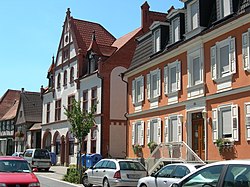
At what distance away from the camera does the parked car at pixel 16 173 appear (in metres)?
11.8

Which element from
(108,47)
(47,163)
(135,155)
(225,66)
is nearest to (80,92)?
(108,47)

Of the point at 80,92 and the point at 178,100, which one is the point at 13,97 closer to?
the point at 80,92

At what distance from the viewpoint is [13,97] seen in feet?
265

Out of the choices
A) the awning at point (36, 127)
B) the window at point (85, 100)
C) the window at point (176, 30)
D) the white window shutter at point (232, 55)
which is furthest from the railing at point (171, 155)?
the awning at point (36, 127)

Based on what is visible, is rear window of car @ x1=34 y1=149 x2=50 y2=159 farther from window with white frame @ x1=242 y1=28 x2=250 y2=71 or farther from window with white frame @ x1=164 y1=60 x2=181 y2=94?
window with white frame @ x1=242 y1=28 x2=250 y2=71

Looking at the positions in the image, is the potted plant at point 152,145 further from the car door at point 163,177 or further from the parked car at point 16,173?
the parked car at point 16,173

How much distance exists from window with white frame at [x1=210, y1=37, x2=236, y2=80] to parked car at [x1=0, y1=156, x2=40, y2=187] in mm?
9630

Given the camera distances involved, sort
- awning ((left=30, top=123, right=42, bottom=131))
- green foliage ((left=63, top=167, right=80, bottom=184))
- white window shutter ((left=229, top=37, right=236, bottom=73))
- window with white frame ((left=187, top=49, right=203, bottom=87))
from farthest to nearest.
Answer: awning ((left=30, top=123, right=42, bottom=131)), green foliage ((left=63, top=167, right=80, bottom=184)), window with white frame ((left=187, top=49, right=203, bottom=87)), white window shutter ((left=229, top=37, right=236, bottom=73))

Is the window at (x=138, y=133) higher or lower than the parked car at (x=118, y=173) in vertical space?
higher

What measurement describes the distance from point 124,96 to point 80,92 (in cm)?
555

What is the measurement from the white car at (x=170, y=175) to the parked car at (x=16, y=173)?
375 cm

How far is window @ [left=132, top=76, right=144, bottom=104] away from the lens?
1068 inches

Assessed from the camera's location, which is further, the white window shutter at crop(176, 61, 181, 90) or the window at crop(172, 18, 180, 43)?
the window at crop(172, 18, 180, 43)

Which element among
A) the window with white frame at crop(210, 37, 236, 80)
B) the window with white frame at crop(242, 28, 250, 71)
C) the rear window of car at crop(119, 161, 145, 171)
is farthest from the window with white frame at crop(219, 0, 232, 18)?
the rear window of car at crop(119, 161, 145, 171)
